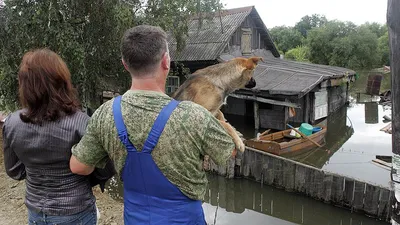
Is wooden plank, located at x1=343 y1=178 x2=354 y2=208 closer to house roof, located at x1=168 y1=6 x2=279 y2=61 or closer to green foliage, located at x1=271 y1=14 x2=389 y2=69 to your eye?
house roof, located at x1=168 y1=6 x2=279 y2=61

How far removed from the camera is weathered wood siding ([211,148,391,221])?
916 cm

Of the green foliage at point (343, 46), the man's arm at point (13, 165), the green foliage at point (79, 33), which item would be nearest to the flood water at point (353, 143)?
the green foliage at point (79, 33)

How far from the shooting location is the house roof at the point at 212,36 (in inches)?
804

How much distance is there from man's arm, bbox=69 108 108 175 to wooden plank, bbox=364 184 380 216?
8.87m

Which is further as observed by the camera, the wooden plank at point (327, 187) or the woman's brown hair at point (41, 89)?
the wooden plank at point (327, 187)

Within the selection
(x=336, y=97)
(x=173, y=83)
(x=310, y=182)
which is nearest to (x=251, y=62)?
(x=310, y=182)

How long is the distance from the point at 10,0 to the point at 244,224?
29.7 feet

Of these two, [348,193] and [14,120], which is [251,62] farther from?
[348,193]

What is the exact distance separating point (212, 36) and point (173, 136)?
2100 centimetres

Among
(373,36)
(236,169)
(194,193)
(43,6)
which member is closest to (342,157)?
(236,169)

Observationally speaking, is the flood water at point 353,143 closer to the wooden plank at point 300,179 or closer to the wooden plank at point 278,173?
the wooden plank at point 300,179

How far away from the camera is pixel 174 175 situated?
1.79 m

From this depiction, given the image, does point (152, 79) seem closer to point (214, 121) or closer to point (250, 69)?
point (214, 121)

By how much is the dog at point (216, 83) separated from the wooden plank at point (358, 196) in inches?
298
